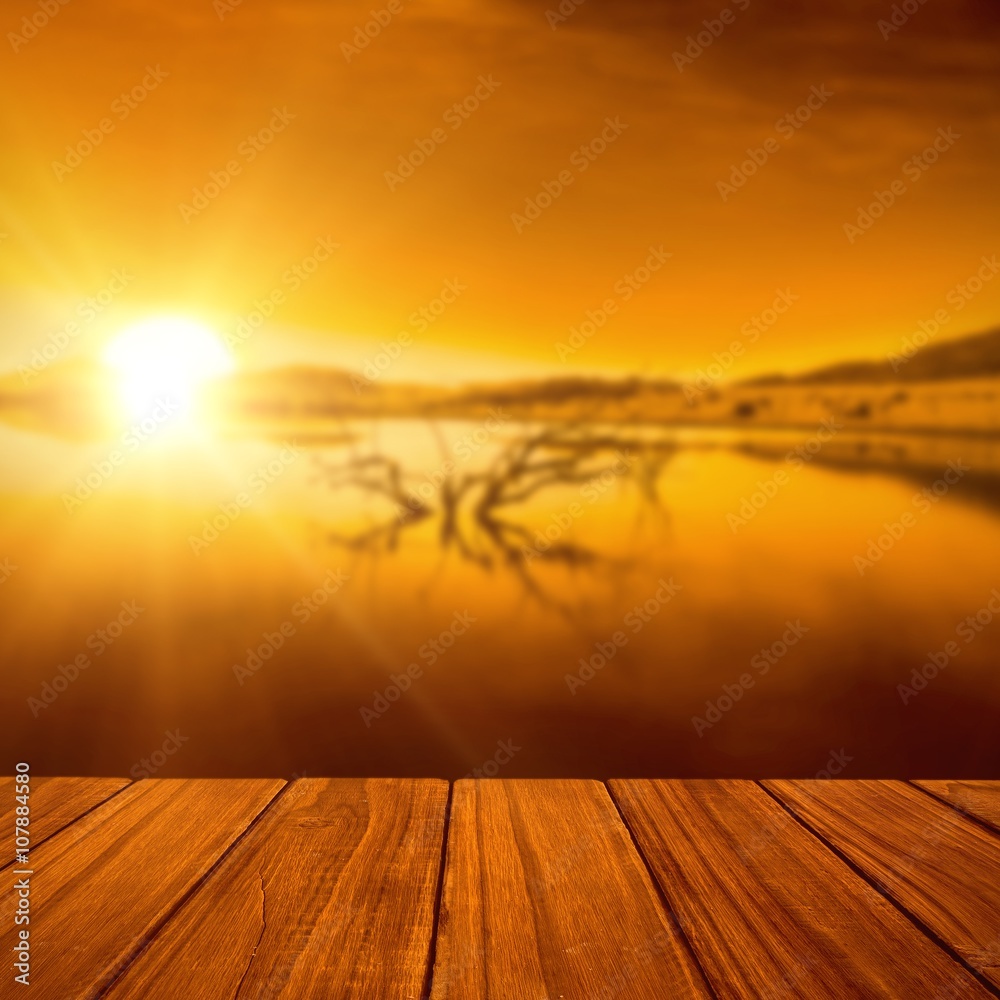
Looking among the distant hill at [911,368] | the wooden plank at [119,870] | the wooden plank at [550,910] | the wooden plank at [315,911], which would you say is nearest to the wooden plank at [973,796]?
the wooden plank at [550,910]

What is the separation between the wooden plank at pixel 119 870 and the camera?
679 mm

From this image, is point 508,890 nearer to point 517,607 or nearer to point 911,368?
point 517,607

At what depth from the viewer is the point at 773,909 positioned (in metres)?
Answer: 0.76

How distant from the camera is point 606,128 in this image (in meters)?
2.04

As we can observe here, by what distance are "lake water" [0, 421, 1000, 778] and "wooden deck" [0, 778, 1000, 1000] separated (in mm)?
998

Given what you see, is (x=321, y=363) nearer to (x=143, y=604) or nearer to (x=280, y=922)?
(x=143, y=604)

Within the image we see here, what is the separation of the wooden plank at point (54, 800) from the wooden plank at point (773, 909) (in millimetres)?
589

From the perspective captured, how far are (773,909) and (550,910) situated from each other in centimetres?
19

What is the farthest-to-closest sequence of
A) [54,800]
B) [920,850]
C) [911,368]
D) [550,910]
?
[911,368]
[54,800]
[920,850]
[550,910]

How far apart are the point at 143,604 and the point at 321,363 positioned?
0.69 metres

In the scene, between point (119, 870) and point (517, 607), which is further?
point (517, 607)

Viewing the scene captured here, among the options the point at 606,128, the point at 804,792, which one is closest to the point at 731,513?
the point at 606,128

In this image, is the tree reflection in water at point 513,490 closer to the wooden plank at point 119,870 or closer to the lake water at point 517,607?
the lake water at point 517,607

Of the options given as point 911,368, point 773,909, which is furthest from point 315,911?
point 911,368
